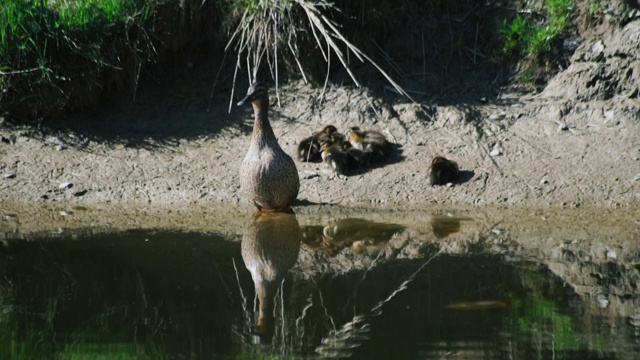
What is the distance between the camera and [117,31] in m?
9.59

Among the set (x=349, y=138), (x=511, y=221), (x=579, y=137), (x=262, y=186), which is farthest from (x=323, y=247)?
(x=579, y=137)

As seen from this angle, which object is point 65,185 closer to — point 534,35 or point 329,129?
point 329,129

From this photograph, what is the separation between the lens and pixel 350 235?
716 cm

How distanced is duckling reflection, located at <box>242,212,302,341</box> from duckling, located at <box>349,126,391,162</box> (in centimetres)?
136

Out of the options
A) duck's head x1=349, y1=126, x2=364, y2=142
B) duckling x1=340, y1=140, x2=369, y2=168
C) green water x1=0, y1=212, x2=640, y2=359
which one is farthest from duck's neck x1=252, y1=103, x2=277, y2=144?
duck's head x1=349, y1=126, x2=364, y2=142

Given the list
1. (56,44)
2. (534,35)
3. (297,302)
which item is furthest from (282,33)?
(297,302)

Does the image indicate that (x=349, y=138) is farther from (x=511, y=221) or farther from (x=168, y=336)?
(x=168, y=336)

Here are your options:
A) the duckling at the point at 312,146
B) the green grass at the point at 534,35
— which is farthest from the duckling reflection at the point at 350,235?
the green grass at the point at 534,35

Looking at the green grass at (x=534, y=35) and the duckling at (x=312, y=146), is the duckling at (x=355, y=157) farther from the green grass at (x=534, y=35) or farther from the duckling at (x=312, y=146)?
the green grass at (x=534, y=35)

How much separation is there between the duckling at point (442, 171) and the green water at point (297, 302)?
149cm

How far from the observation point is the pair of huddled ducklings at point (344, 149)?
8.77m

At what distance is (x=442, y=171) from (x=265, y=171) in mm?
1842

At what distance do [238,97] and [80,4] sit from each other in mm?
2096

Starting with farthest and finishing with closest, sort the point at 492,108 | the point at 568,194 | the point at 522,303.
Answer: the point at 492,108 < the point at 568,194 < the point at 522,303
